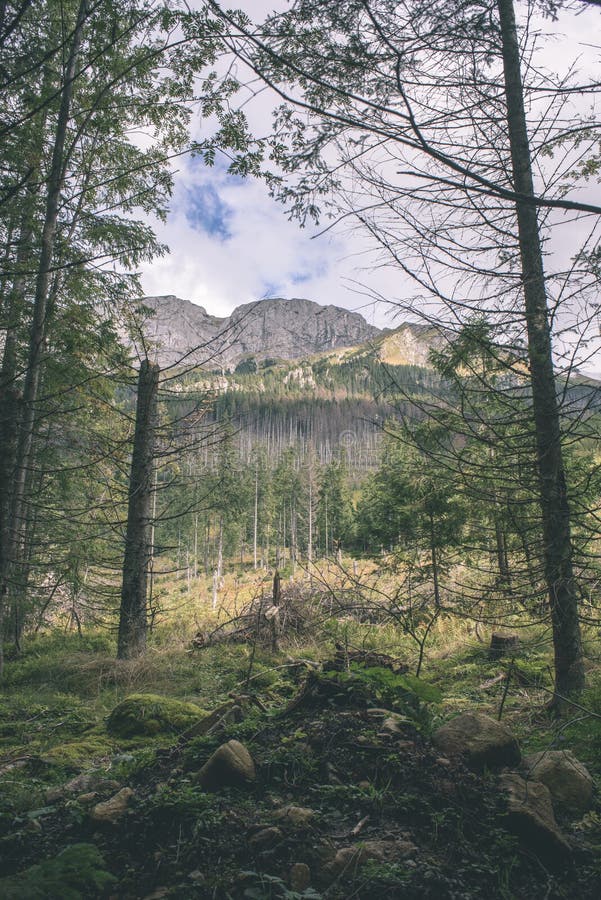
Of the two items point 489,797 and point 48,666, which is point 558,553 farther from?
point 48,666

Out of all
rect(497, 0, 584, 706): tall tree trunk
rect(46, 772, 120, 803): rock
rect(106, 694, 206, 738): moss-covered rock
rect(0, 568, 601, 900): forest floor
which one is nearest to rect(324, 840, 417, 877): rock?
rect(0, 568, 601, 900): forest floor

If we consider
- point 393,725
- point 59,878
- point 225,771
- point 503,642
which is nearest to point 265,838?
point 225,771

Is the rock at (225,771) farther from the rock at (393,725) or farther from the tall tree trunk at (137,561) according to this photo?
the tall tree trunk at (137,561)

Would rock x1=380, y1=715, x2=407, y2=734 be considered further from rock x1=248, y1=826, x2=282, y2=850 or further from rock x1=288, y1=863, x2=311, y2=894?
rock x1=288, y1=863, x2=311, y2=894

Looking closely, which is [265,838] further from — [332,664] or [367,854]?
[332,664]

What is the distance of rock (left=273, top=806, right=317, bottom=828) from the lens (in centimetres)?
232

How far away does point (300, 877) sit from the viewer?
1.94 m

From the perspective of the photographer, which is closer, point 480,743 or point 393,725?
point 480,743

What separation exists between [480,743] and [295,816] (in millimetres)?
1407

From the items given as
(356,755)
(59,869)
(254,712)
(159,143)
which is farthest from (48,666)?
(159,143)

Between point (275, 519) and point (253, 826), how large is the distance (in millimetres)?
55780

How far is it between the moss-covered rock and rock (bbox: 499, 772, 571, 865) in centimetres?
286

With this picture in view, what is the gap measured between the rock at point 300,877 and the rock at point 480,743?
4.74 feet

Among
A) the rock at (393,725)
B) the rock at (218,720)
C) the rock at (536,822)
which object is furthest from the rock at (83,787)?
the rock at (536,822)
